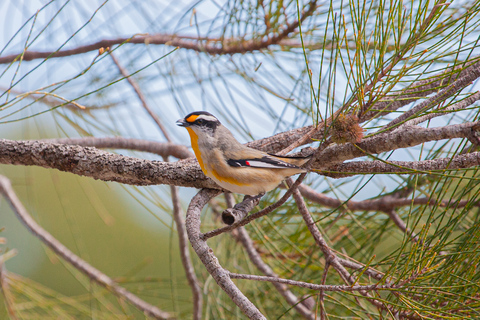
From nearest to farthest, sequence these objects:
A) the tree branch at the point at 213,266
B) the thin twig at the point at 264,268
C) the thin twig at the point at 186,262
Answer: the tree branch at the point at 213,266, the thin twig at the point at 264,268, the thin twig at the point at 186,262

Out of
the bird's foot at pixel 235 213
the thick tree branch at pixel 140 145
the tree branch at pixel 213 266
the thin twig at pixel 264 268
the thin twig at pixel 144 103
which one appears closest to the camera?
the tree branch at pixel 213 266

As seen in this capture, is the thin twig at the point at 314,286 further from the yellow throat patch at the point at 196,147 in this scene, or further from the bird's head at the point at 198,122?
the bird's head at the point at 198,122

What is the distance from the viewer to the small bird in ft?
5.85

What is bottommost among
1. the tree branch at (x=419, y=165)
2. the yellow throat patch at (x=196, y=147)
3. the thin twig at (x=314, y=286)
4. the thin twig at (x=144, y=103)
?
the thin twig at (x=314, y=286)

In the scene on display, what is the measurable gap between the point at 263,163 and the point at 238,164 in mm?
127

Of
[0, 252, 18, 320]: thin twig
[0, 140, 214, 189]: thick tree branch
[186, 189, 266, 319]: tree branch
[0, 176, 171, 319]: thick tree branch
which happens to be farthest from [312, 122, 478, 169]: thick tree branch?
[0, 252, 18, 320]: thin twig

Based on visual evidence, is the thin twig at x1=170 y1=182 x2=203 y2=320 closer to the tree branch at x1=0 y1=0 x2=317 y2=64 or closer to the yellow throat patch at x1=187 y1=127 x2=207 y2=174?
the yellow throat patch at x1=187 y1=127 x2=207 y2=174

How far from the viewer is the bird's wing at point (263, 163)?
1.78 m

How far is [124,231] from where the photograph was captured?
17.8 ft

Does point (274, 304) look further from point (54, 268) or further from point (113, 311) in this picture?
point (54, 268)

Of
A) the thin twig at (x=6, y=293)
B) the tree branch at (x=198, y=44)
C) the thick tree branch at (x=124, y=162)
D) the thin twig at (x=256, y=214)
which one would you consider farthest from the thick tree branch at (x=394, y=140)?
the thin twig at (x=6, y=293)

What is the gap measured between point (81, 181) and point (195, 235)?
1845mm

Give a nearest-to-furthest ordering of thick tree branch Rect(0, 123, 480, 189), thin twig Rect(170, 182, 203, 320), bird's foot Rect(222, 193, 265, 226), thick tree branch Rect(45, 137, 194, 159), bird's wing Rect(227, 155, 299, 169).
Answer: bird's foot Rect(222, 193, 265, 226)
thick tree branch Rect(0, 123, 480, 189)
bird's wing Rect(227, 155, 299, 169)
thin twig Rect(170, 182, 203, 320)
thick tree branch Rect(45, 137, 194, 159)

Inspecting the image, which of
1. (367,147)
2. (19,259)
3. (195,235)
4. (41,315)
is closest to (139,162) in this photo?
(195,235)
